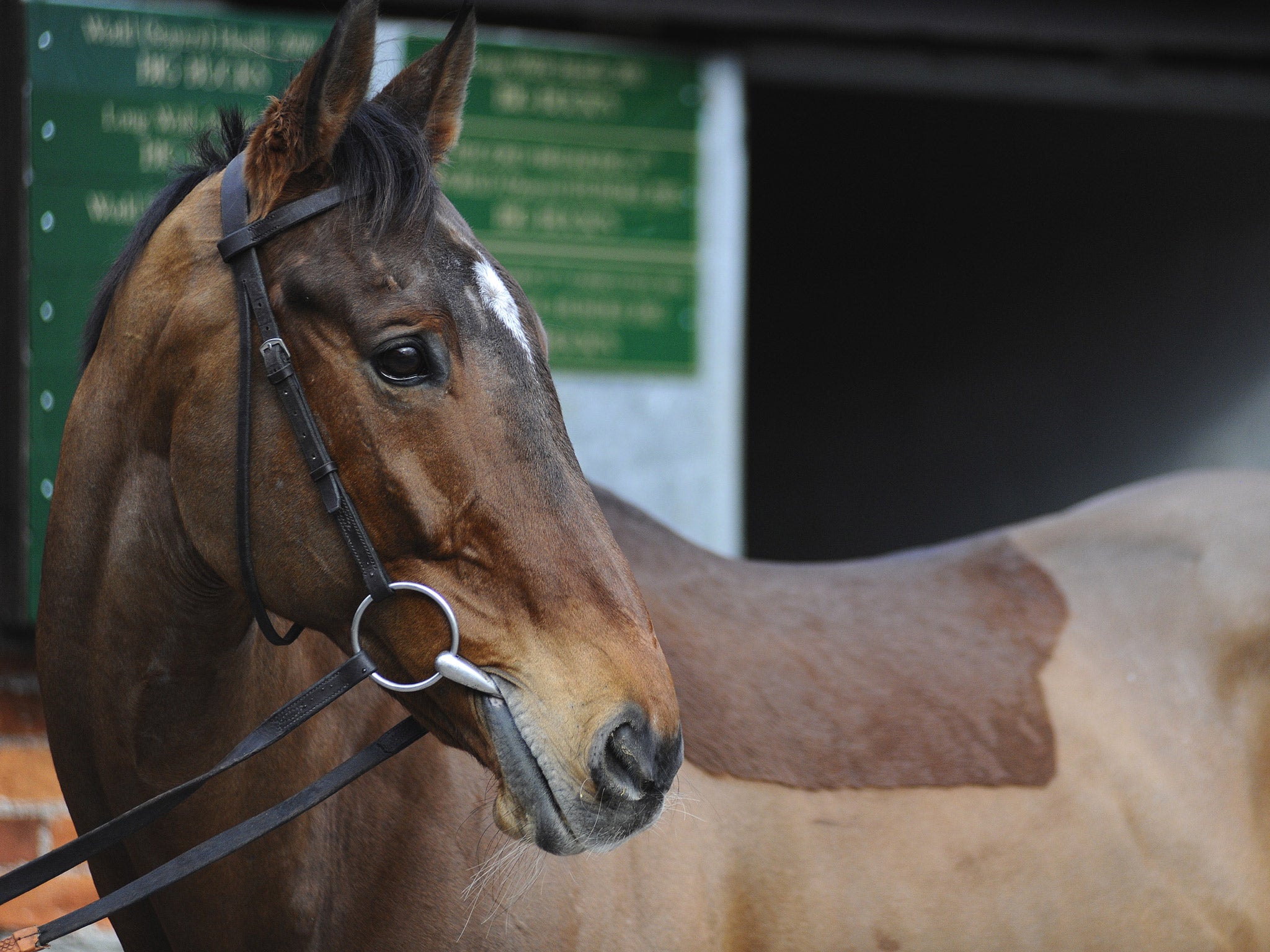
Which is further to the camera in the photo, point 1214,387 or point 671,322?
point 1214,387

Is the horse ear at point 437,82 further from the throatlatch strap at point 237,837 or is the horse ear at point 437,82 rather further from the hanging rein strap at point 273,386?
the throatlatch strap at point 237,837

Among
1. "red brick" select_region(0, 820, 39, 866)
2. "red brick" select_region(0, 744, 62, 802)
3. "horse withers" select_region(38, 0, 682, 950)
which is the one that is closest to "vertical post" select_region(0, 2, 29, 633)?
"red brick" select_region(0, 744, 62, 802)

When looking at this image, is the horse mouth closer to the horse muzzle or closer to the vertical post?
the horse muzzle

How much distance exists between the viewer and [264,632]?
1.17 meters

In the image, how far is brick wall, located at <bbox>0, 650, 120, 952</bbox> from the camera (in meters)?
2.29

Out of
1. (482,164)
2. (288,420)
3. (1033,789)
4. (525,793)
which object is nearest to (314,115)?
(288,420)

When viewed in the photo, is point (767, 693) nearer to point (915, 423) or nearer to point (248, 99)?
point (248, 99)

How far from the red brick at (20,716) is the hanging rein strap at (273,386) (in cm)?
159

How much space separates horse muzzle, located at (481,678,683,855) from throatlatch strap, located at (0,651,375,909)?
0.17m

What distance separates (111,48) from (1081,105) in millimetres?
2702

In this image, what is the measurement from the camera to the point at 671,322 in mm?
2762

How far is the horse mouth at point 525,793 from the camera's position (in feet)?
3.34

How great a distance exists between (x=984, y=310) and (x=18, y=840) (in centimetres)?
521

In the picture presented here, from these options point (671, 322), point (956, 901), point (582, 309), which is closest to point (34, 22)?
point (582, 309)
